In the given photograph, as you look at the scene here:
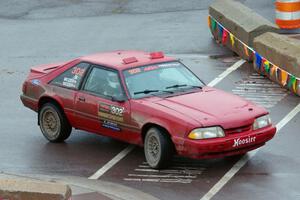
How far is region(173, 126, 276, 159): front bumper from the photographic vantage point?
1172cm

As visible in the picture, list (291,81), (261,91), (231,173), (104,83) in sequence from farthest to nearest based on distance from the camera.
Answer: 1. (261,91)
2. (291,81)
3. (104,83)
4. (231,173)

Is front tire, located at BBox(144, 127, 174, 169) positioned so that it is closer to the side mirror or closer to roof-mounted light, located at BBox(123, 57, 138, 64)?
the side mirror

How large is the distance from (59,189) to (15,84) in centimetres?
1073

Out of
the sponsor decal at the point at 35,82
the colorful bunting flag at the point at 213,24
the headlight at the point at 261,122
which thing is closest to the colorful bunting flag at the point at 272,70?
the colorful bunting flag at the point at 213,24

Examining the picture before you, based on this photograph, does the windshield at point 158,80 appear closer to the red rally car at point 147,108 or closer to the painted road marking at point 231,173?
the red rally car at point 147,108

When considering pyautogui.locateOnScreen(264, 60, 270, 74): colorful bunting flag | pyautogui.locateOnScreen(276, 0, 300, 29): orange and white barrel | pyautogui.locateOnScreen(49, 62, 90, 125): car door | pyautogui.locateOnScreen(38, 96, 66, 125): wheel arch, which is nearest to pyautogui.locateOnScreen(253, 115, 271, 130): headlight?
pyautogui.locateOnScreen(49, 62, 90, 125): car door

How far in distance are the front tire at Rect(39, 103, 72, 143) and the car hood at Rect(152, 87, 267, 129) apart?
2033mm

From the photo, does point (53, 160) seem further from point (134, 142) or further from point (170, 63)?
point (170, 63)

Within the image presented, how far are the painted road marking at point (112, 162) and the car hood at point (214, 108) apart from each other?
3.95 ft

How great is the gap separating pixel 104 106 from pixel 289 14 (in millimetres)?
9253

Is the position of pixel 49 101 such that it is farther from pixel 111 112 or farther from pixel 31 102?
pixel 111 112

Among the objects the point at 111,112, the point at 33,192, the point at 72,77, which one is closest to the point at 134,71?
the point at 111,112

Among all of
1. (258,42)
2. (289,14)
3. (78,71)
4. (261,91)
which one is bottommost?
(261,91)

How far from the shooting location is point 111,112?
42.4 feet
